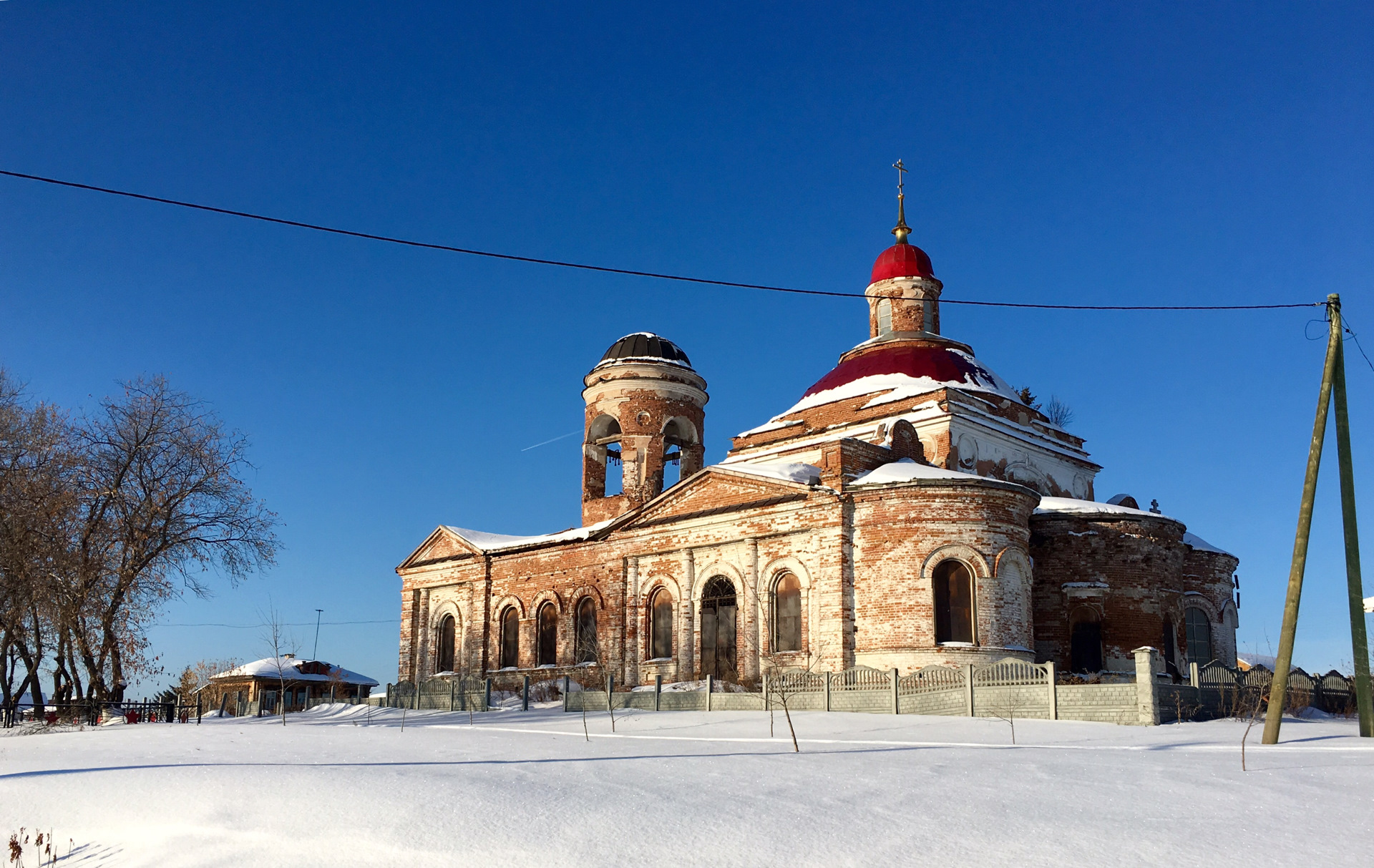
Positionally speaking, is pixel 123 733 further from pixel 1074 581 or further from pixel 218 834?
pixel 1074 581

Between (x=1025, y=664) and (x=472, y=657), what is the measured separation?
71.1ft

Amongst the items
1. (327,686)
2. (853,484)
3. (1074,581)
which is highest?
(853,484)

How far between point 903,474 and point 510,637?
53.1 feet

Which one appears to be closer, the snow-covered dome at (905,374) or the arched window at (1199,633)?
the arched window at (1199,633)

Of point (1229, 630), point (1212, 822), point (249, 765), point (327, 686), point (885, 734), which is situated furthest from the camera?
point (327, 686)

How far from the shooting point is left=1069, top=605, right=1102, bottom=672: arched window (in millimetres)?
25484

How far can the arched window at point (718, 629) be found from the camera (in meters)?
26.5

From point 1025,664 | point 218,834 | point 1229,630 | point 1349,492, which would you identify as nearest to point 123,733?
point 218,834

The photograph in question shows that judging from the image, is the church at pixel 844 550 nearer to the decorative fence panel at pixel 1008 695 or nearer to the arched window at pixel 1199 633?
the arched window at pixel 1199 633

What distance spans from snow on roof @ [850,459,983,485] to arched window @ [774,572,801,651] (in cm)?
301

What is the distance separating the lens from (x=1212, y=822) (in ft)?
24.1

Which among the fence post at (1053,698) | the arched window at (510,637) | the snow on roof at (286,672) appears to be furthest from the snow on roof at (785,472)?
the snow on roof at (286,672)

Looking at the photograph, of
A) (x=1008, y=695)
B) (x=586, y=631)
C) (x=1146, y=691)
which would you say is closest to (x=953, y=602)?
(x=1008, y=695)

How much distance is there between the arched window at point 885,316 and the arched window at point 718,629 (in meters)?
11.8
